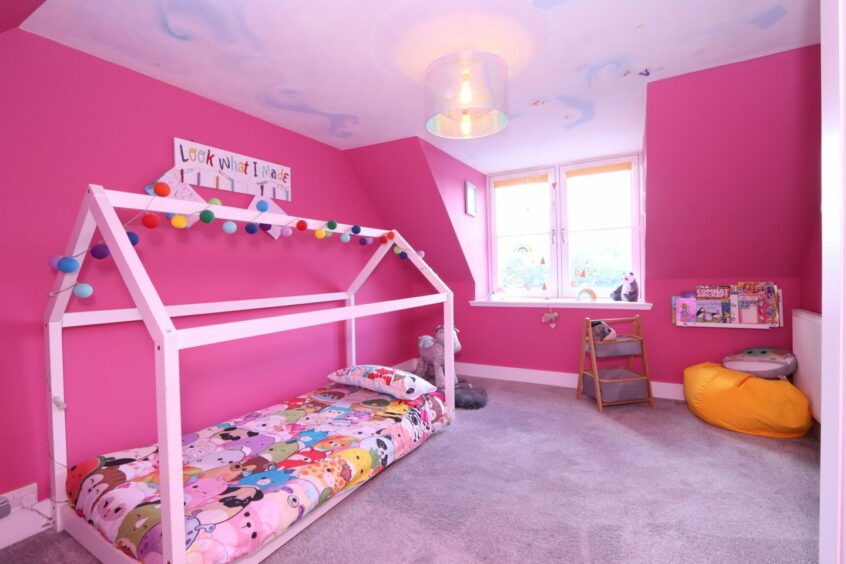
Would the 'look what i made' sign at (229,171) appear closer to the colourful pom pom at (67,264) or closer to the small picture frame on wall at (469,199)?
the colourful pom pom at (67,264)

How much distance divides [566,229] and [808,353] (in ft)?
6.42

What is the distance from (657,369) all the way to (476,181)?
2278mm

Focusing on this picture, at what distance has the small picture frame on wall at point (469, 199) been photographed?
151 inches

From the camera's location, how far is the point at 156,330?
125cm

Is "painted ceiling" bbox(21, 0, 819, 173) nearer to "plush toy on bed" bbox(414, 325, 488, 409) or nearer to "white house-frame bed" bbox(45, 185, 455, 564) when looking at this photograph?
"white house-frame bed" bbox(45, 185, 455, 564)

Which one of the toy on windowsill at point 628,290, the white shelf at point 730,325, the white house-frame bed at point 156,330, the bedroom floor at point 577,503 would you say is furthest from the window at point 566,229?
the white house-frame bed at point 156,330

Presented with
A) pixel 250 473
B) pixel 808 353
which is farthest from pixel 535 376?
pixel 250 473

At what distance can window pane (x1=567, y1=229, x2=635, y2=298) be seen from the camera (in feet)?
12.3

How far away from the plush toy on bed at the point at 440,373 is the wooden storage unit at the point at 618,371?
82 centimetres

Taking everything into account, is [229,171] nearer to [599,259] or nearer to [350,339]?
[350,339]

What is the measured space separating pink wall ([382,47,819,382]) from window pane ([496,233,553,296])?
1.49 ft

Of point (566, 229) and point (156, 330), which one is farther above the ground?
point (566, 229)

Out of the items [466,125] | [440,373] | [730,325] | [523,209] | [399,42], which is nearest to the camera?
[399,42]

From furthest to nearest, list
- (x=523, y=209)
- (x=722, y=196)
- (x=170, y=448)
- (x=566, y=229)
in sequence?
(x=523, y=209) < (x=566, y=229) < (x=722, y=196) < (x=170, y=448)
